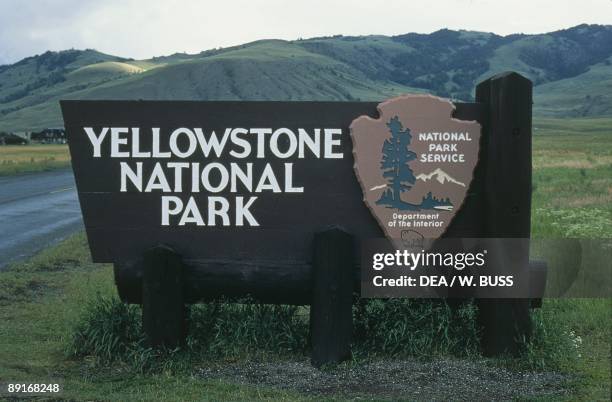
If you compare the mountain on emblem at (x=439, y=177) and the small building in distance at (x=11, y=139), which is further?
the small building in distance at (x=11, y=139)

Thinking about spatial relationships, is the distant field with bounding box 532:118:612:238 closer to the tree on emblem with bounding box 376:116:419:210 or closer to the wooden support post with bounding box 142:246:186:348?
the tree on emblem with bounding box 376:116:419:210

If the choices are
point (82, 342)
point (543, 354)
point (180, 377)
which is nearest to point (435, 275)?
point (543, 354)

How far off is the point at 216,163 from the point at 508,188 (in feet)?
7.28

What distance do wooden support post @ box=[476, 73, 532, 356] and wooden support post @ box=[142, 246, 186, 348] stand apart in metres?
2.35

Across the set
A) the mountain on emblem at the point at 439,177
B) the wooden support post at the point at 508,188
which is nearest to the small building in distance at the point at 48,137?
the mountain on emblem at the point at 439,177

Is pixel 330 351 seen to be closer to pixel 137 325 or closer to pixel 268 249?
pixel 268 249

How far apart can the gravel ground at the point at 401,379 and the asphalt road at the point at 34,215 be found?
756 centimetres

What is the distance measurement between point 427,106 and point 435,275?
4.25ft

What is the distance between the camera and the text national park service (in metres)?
6.12

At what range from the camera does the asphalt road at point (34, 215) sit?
14.5 meters

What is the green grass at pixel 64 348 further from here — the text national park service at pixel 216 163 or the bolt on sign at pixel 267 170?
the text national park service at pixel 216 163

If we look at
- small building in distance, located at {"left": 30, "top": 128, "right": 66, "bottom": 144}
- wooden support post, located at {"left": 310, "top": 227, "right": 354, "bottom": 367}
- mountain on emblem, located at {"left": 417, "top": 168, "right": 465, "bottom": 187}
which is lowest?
small building in distance, located at {"left": 30, "top": 128, "right": 66, "bottom": 144}

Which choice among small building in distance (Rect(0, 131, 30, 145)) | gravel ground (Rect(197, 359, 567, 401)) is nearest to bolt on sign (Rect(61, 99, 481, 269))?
gravel ground (Rect(197, 359, 567, 401))

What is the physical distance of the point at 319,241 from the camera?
595 cm
